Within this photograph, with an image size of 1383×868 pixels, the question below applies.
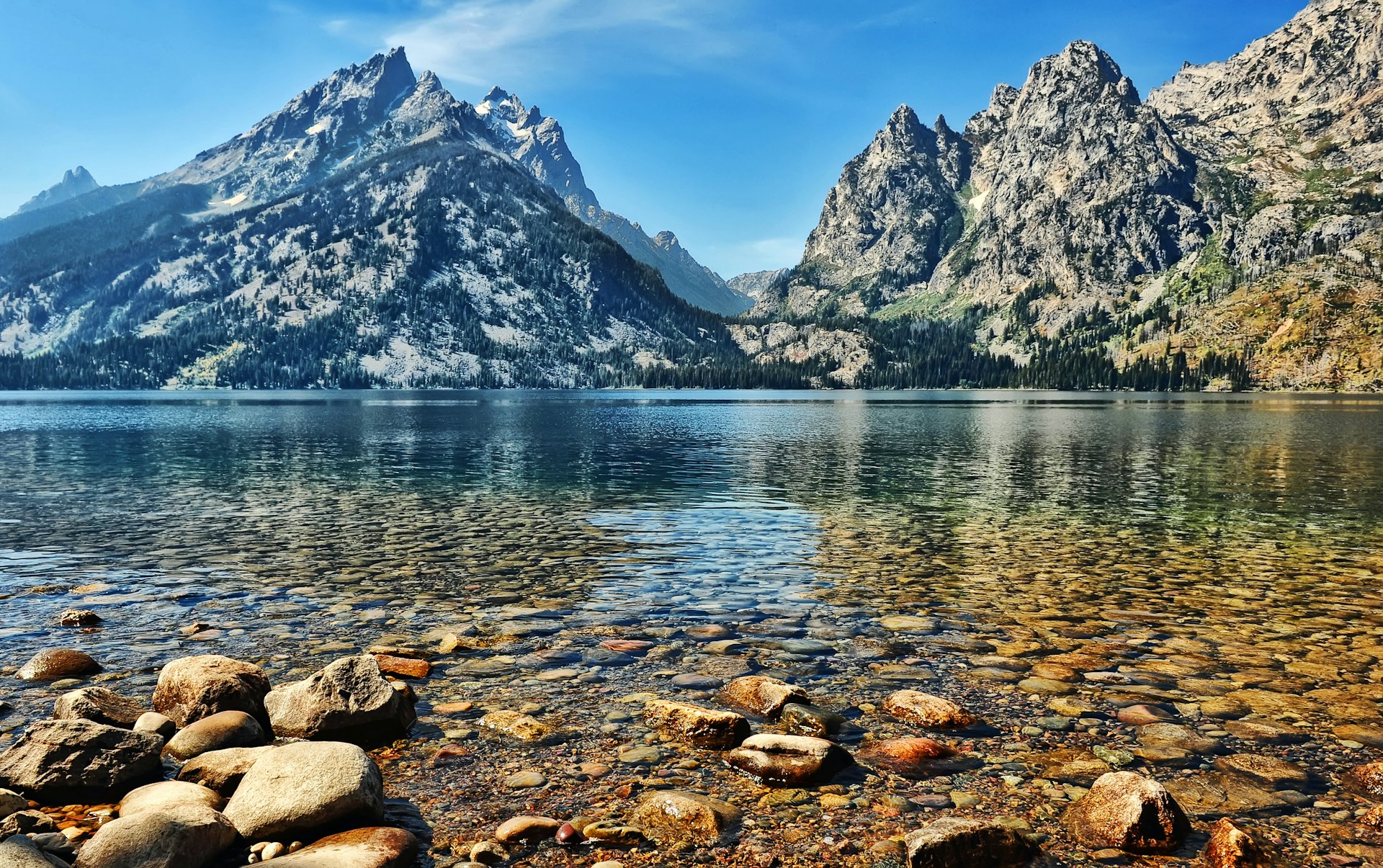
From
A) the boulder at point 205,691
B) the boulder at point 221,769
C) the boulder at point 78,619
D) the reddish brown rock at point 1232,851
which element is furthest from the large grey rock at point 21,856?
the boulder at point 78,619

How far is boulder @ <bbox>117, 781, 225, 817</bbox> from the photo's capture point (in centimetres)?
955

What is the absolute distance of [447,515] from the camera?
39.2 metres

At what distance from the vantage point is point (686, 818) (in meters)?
9.98

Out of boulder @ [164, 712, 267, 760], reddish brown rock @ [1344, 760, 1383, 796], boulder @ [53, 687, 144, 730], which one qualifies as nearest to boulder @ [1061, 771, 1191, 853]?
reddish brown rock @ [1344, 760, 1383, 796]

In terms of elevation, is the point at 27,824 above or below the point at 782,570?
above

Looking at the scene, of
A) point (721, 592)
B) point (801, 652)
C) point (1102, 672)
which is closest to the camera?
point (1102, 672)

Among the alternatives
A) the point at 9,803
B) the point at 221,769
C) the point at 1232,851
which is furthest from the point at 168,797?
the point at 1232,851

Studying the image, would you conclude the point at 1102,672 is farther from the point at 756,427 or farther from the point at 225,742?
the point at 756,427

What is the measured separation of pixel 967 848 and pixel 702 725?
15.6 feet

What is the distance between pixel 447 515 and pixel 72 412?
179765 millimetres

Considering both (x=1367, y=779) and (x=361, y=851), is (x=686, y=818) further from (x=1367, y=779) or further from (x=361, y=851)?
(x=1367, y=779)

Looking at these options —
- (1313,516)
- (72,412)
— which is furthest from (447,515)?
(72,412)

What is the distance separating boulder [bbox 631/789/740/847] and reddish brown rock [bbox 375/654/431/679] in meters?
7.02

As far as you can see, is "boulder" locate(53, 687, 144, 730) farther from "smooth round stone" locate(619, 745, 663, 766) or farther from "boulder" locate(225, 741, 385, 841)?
"smooth round stone" locate(619, 745, 663, 766)
